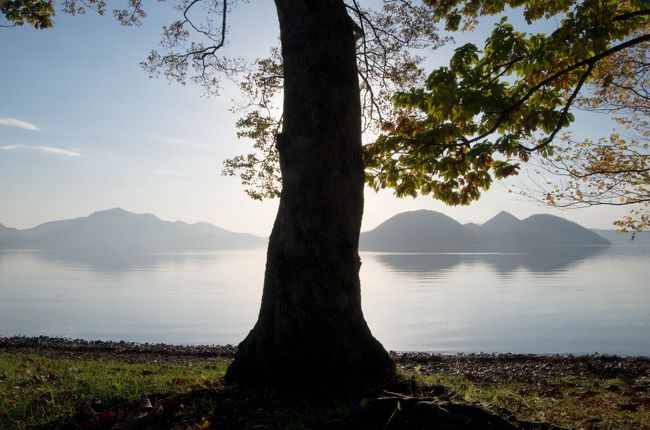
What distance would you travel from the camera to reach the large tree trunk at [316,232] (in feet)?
19.2

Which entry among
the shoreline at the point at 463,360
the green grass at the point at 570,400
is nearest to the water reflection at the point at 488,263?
the shoreline at the point at 463,360

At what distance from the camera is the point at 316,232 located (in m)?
6.12

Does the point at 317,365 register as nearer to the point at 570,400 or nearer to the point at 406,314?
the point at 570,400

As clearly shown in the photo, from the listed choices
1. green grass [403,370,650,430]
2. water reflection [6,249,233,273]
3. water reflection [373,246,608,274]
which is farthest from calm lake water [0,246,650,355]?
water reflection [6,249,233,273]

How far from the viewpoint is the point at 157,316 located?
3709 centimetres

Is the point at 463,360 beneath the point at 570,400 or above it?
beneath

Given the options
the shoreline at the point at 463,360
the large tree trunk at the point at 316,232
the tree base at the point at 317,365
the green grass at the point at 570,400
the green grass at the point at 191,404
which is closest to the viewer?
the green grass at the point at 191,404

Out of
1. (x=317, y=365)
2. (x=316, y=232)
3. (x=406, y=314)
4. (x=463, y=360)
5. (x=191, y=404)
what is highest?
(x=316, y=232)

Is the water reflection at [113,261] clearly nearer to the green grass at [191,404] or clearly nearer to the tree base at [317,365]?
the green grass at [191,404]

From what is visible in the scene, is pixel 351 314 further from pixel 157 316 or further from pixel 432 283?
pixel 432 283

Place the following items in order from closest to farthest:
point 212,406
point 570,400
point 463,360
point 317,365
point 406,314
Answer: point 212,406
point 317,365
point 570,400
point 463,360
point 406,314

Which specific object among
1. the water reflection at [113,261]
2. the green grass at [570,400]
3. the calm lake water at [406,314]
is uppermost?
the green grass at [570,400]

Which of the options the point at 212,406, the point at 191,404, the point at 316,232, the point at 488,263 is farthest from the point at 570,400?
the point at 488,263

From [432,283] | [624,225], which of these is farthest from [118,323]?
[432,283]
